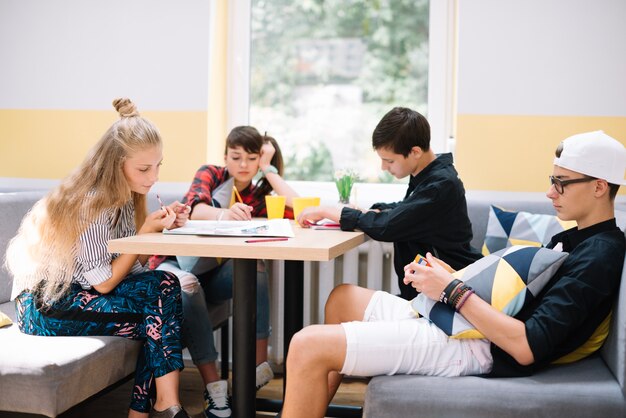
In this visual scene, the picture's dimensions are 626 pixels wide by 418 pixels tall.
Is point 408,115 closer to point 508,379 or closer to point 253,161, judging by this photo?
point 253,161

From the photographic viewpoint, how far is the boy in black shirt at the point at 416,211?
2270 mm

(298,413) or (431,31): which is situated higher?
(431,31)

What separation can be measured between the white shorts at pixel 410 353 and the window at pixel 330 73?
1800 mm

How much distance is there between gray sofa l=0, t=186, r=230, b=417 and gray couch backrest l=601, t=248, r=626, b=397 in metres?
1.30

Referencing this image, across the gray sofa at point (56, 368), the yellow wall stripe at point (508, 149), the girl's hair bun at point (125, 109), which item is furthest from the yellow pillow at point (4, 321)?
the yellow wall stripe at point (508, 149)

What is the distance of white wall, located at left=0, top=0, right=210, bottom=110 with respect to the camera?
11.0ft

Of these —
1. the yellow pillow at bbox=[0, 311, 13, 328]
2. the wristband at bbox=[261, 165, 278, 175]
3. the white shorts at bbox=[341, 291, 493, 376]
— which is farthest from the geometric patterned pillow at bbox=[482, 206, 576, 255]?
the yellow pillow at bbox=[0, 311, 13, 328]

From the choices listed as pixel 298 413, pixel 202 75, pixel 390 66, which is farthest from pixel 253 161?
pixel 298 413

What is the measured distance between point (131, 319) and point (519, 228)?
1508 mm

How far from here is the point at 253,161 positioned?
292 centimetres

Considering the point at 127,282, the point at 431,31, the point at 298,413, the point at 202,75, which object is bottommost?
the point at 298,413

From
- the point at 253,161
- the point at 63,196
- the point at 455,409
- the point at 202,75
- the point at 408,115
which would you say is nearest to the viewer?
the point at 455,409

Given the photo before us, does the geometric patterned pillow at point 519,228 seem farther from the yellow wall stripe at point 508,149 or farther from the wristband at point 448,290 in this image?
the wristband at point 448,290

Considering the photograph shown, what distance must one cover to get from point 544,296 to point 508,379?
21cm
